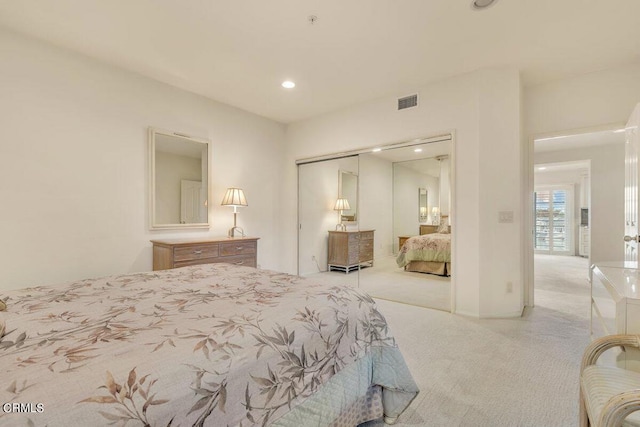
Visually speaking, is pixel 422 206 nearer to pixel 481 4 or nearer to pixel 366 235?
pixel 366 235

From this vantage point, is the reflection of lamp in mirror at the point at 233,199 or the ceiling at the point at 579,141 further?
the ceiling at the point at 579,141

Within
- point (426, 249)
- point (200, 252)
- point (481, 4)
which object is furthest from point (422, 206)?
point (200, 252)

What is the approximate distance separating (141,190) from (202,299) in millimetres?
2475

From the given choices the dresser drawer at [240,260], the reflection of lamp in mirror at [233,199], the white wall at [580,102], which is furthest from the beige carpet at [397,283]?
the reflection of lamp in mirror at [233,199]

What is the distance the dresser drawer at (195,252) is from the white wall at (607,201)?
654cm

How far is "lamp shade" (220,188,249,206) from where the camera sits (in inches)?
155

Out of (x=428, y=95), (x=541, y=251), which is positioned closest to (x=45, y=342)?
(x=428, y=95)

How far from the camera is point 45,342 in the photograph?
923mm

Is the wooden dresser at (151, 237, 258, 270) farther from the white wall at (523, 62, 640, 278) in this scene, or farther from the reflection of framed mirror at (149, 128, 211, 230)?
the white wall at (523, 62, 640, 278)

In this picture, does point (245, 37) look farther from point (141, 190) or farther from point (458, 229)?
point (458, 229)

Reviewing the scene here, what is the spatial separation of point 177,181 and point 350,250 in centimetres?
279

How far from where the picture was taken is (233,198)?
3941 mm

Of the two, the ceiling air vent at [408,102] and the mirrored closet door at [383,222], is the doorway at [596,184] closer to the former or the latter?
the mirrored closet door at [383,222]

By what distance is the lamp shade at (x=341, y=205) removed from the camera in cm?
480
